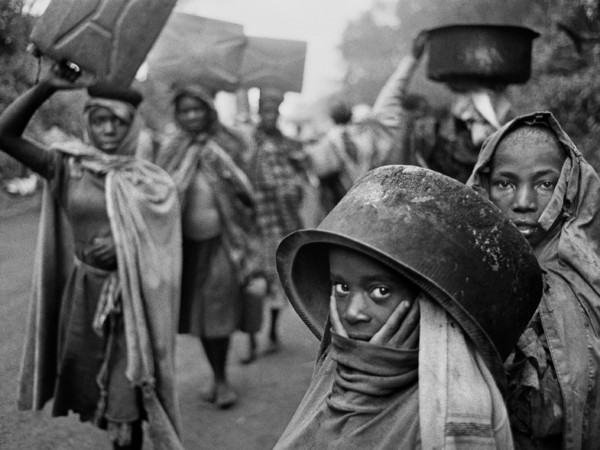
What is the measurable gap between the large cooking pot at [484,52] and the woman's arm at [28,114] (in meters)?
2.58

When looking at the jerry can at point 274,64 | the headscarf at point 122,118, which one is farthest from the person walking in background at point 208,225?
the headscarf at point 122,118

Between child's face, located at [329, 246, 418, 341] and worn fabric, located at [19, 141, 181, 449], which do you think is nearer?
child's face, located at [329, 246, 418, 341]

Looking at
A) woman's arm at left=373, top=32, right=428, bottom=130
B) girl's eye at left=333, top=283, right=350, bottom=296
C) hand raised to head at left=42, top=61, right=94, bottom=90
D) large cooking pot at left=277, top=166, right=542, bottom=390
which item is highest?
woman's arm at left=373, top=32, right=428, bottom=130

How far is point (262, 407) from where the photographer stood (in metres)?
5.24

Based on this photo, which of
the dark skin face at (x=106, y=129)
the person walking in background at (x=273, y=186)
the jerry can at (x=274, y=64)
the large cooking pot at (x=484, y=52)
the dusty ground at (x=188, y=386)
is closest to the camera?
the dusty ground at (x=188, y=386)

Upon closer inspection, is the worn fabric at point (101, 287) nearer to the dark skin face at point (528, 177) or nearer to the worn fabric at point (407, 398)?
the worn fabric at point (407, 398)

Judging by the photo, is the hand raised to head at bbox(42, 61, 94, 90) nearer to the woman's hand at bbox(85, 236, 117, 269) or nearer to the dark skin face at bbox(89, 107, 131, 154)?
the dark skin face at bbox(89, 107, 131, 154)

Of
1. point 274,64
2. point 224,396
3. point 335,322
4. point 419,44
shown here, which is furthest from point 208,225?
point 335,322

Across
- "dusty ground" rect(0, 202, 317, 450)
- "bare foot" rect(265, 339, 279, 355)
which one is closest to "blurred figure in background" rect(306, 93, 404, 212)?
"bare foot" rect(265, 339, 279, 355)

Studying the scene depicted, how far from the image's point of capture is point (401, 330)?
1.92m

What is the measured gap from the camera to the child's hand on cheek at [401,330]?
192 centimetres

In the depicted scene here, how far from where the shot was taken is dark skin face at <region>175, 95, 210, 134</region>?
17.3ft

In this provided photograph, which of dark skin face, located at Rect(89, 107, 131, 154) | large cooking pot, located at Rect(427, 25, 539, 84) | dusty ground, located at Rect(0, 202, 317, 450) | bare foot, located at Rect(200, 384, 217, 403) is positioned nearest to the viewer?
dusty ground, located at Rect(0, 202, 317, 450)

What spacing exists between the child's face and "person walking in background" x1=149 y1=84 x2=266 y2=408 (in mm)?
3285
